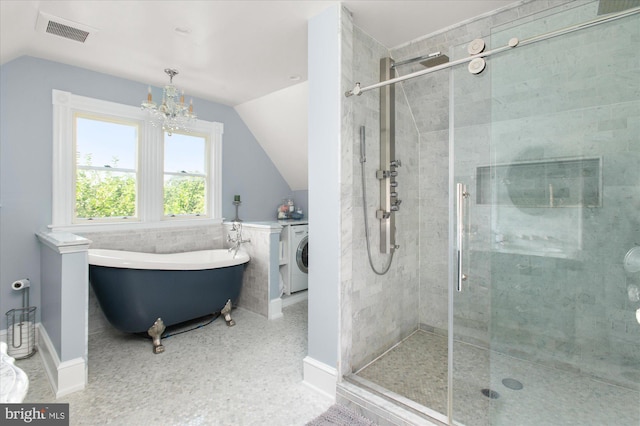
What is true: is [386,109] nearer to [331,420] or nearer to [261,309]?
[331,420]

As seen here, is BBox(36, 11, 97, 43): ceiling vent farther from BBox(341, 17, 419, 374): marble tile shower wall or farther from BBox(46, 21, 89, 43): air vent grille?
BBox(341, 17, 419, 374): marble tile shower wall

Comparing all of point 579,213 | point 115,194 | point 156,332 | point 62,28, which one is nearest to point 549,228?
point 579,213

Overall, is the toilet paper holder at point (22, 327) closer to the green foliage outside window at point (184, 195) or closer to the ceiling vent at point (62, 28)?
the green foliage outside window at point (184, 195)

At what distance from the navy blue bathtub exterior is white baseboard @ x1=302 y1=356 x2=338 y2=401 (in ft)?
4.21

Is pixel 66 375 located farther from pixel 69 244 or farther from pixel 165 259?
pixel 165 259

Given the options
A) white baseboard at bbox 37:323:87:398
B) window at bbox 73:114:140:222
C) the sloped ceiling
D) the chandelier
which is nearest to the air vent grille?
the chandelier

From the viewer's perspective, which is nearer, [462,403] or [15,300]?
[462,403]

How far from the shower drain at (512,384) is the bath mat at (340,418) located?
707mm

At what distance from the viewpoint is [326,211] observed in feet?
6.73

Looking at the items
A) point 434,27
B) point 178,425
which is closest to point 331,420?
point 178,425

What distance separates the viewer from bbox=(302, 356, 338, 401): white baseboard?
1.99 metres

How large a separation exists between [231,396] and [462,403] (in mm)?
1328

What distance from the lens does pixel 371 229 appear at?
231cm

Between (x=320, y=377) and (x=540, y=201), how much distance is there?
161 centimetres
